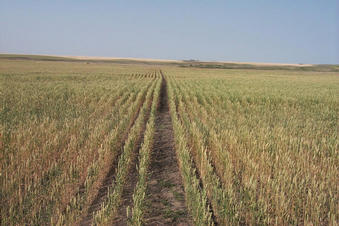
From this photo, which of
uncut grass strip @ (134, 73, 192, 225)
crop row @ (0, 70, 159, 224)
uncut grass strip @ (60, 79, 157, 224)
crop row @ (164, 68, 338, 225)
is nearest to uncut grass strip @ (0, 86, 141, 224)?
crop row @ (0, 70, 159, 224)

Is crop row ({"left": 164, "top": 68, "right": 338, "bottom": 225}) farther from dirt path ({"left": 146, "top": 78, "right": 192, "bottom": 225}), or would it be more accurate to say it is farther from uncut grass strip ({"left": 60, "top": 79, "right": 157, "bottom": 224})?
uncut grass strip ({"left": 60, "top": 79, "right": 157, "bottom": 224})

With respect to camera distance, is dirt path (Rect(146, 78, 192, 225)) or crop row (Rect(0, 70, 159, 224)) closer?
crop row (Rect(0, 70, 159, 224))

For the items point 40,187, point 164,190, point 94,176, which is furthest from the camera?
point 164,190

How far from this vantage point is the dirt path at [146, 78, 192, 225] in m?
3.06

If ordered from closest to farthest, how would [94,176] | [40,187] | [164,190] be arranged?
[40,187]
[94,176]
[164,190]

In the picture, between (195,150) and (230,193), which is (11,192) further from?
(195,150)

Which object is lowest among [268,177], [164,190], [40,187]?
[164,190]

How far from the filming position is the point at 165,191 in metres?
3.77

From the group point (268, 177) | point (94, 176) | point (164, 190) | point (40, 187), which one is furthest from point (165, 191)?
point (40, 187)

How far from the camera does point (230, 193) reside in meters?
3.08

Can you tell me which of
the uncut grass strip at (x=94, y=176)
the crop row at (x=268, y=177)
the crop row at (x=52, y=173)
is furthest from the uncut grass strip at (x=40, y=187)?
the crop row at (x=268, y=177)

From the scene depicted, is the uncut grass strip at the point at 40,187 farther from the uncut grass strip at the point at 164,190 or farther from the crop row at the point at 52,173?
the uncut grass strip at the point at 164,190

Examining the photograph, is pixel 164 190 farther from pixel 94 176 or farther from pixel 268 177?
pixel 268 177

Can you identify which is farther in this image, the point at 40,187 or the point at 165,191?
the point at 165,191
